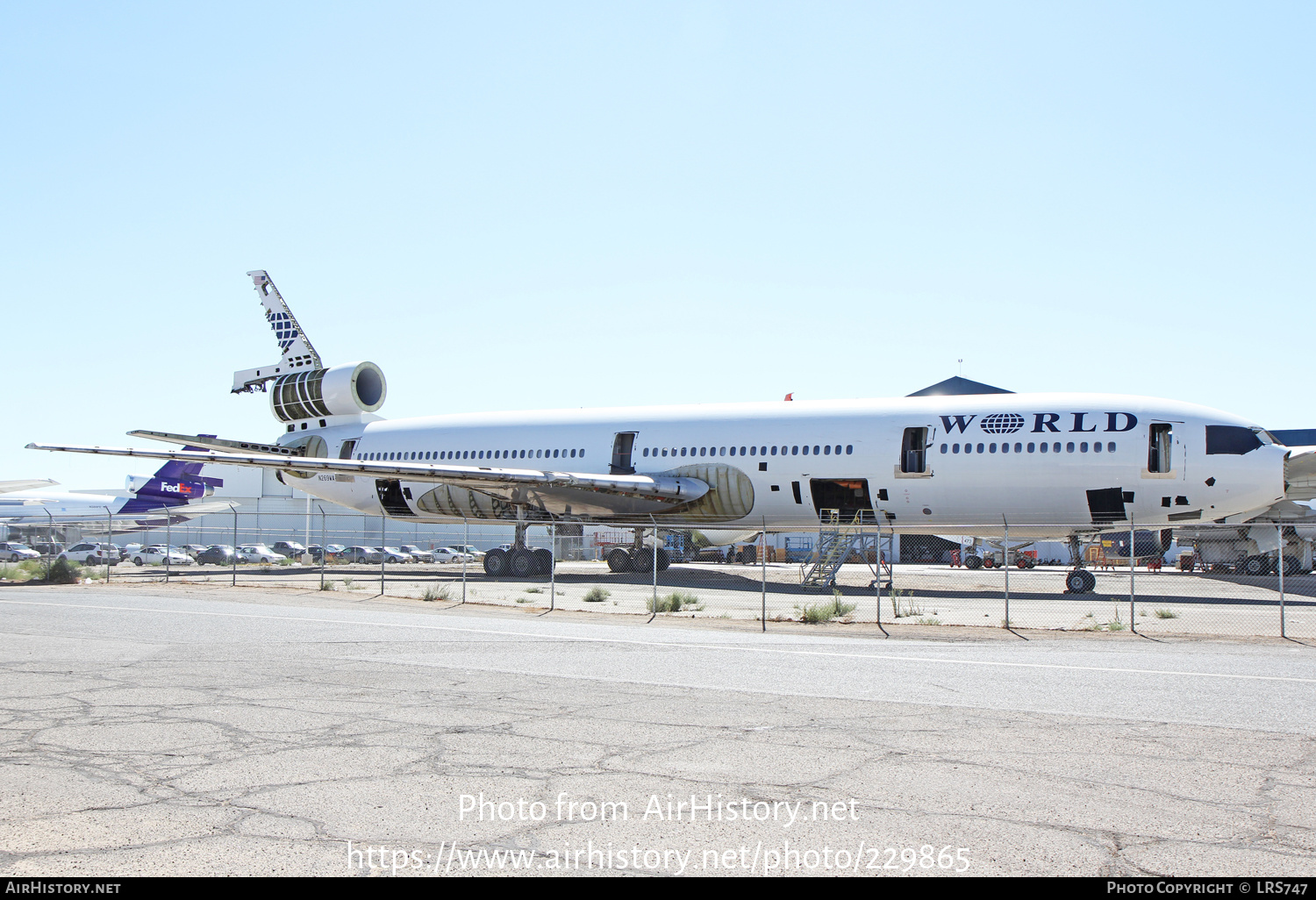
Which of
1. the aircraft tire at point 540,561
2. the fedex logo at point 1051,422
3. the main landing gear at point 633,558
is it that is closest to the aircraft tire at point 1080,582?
the fedex logo at point 1051,422

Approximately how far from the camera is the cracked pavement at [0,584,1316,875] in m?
4.79

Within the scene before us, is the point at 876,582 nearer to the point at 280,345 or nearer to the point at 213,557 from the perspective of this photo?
the point at 280,345

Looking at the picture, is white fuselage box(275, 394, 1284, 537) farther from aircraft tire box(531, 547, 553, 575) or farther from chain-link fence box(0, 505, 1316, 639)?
aircraft tire box(531, 547, 553, 575)

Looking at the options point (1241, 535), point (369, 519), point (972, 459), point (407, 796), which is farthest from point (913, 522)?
point (369, 519)

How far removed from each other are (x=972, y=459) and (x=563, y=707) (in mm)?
18306

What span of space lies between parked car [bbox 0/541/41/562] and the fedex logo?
129ft

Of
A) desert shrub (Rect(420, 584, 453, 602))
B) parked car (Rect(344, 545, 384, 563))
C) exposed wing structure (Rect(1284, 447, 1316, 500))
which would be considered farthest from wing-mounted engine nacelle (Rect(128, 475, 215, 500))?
exposed wing structure (Rect(1284, 447, 1316, 500))

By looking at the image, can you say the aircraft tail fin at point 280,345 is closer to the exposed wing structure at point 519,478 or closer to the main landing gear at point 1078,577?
the exposed wing structure at point 519,478

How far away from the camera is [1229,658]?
1243 centimetres

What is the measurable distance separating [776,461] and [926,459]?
400 cm

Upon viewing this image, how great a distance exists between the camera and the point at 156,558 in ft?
162

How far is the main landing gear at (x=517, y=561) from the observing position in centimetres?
3045

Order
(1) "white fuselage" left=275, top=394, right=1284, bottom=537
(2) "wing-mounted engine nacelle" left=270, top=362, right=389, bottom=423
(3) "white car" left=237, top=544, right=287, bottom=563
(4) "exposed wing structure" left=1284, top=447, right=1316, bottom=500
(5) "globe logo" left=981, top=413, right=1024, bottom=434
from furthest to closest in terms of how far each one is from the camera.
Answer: (3) "white car" left=237, top=544, right=287, bottom=563 < (2) "wing-mounted engine nacelle" left=270, top=362, right=389, bottom=423 < (5) "globe logo" left=981, top=413, right=1024, bottom=434 < (4) "exposed wing structure" left=1284, top=447, right=1316, bottom=500 < (1) "white fuselage" left=275, top=394, right=1284, bottom=537
